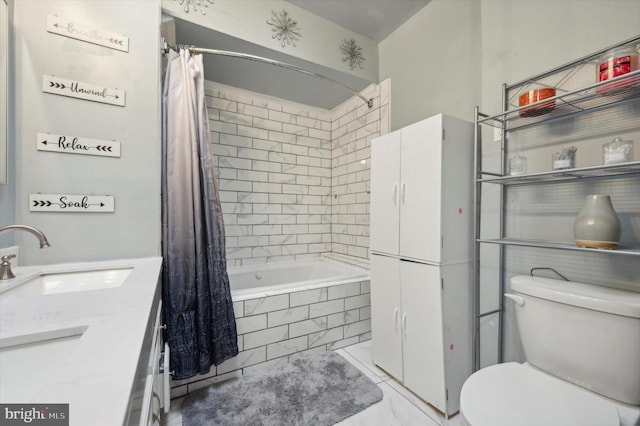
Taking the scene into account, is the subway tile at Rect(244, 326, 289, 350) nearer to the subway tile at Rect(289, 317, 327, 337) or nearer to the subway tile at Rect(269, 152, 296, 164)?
the subway tile at Rect(289, 317, 327, 337)

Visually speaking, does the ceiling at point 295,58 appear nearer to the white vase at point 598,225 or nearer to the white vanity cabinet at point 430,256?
the white vanity cabinet at point 430,256

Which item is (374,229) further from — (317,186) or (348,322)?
(317,186)

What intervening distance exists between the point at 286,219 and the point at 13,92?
2195 millimetres

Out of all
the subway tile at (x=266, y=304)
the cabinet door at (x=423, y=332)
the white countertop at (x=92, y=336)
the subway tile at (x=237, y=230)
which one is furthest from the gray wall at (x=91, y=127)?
the cabinet door at (x=423, y=332)

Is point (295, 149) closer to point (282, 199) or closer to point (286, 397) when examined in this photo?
point (282, 199)

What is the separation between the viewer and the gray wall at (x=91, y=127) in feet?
4.33

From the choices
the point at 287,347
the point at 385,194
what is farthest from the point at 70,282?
the point at 385,194

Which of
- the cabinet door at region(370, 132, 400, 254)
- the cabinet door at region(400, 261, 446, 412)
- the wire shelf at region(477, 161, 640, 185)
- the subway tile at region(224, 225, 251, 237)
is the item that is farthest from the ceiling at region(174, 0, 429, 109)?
the cabinet door at region(400, 261, 446, 412)

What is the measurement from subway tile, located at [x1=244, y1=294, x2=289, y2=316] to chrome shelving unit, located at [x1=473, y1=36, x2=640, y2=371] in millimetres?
1235

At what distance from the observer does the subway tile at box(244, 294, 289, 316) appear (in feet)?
6.15

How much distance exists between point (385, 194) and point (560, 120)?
974 mm

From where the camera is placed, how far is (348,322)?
2.31 metres

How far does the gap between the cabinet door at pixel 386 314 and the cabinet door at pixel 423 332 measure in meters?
0.05

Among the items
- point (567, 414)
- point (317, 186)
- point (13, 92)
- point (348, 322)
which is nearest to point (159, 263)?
point (13, 92)
